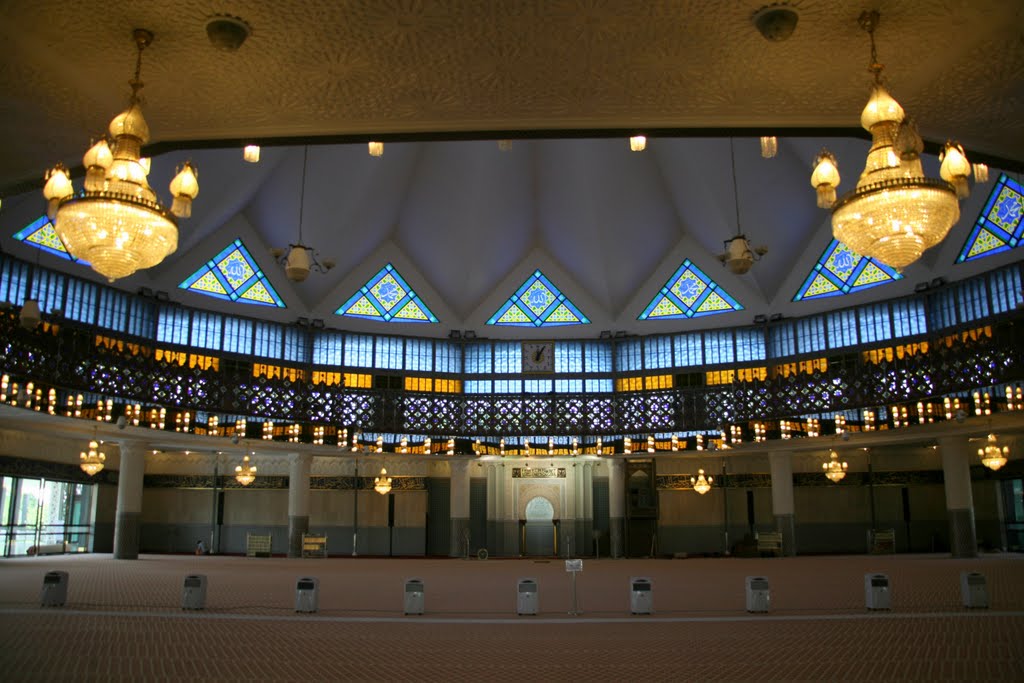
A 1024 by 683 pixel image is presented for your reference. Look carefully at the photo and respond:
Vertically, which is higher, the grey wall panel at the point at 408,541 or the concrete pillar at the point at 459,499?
the concrete pillar at the point at 459,499

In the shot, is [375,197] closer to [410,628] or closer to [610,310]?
[610,310]

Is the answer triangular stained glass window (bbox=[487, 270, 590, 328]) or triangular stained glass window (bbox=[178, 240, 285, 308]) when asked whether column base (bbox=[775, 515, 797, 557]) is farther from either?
triangular stained glass window (bbox=[178, 240, 285, 308])

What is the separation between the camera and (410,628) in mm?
10977

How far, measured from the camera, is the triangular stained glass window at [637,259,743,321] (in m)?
36.1

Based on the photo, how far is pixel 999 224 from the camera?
27469mm

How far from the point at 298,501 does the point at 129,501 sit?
6.78 m

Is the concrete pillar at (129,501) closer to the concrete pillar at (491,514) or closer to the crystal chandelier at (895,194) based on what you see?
the concrete pillar at (491,514)

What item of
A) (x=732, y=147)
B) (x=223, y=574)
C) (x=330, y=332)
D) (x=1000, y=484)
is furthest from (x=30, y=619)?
(x=1000, y=484)

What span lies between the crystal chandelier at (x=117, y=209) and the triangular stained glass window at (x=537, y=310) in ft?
97.5

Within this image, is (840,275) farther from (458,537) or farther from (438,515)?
(438,515)

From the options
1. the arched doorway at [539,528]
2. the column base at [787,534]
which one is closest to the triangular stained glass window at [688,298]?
the column base at [787,534]

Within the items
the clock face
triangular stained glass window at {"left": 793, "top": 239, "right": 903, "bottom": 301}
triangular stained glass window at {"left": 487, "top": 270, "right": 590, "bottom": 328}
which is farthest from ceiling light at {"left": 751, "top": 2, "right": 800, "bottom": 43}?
triangular stained glass window at {"left": 487, "top": 270, "right": 590, "bottom": 328}

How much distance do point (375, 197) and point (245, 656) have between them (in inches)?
1123

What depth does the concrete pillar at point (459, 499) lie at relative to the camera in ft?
120
